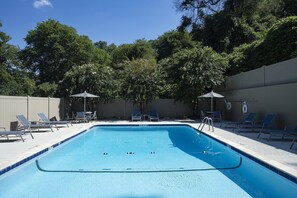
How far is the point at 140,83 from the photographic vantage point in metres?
21.8

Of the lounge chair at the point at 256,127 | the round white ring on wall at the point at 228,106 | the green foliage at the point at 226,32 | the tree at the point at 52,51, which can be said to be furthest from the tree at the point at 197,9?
the lounge chair at the point at 256,127

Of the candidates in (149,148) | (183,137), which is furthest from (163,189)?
(183,137)

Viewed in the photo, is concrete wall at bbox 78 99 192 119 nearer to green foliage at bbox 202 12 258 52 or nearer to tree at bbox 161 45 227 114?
tree at bbox 161 45 227 114

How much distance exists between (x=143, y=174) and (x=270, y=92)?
9.07 meters

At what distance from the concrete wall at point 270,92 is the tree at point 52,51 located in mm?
24694

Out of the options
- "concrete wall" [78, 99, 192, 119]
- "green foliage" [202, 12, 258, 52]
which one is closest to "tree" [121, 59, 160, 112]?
"concrete wall" [78, 99, 192, 119]

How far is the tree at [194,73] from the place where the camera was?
20266mm

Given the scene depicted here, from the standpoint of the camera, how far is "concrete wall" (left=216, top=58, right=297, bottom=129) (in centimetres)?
1250

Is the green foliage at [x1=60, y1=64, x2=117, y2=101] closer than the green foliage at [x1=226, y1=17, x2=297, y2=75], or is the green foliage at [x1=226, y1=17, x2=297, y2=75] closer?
the green foliage at [x1=226, y1=17, x2=297, y2=75]

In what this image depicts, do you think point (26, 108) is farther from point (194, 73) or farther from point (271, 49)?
point (271, 49)

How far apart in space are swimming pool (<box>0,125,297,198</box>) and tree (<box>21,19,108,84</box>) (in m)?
29.6

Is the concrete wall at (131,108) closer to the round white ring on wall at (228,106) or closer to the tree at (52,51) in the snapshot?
the round white ring on wall at (228,106)

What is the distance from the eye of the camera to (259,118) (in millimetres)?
15445

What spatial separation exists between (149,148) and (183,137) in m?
3.27
